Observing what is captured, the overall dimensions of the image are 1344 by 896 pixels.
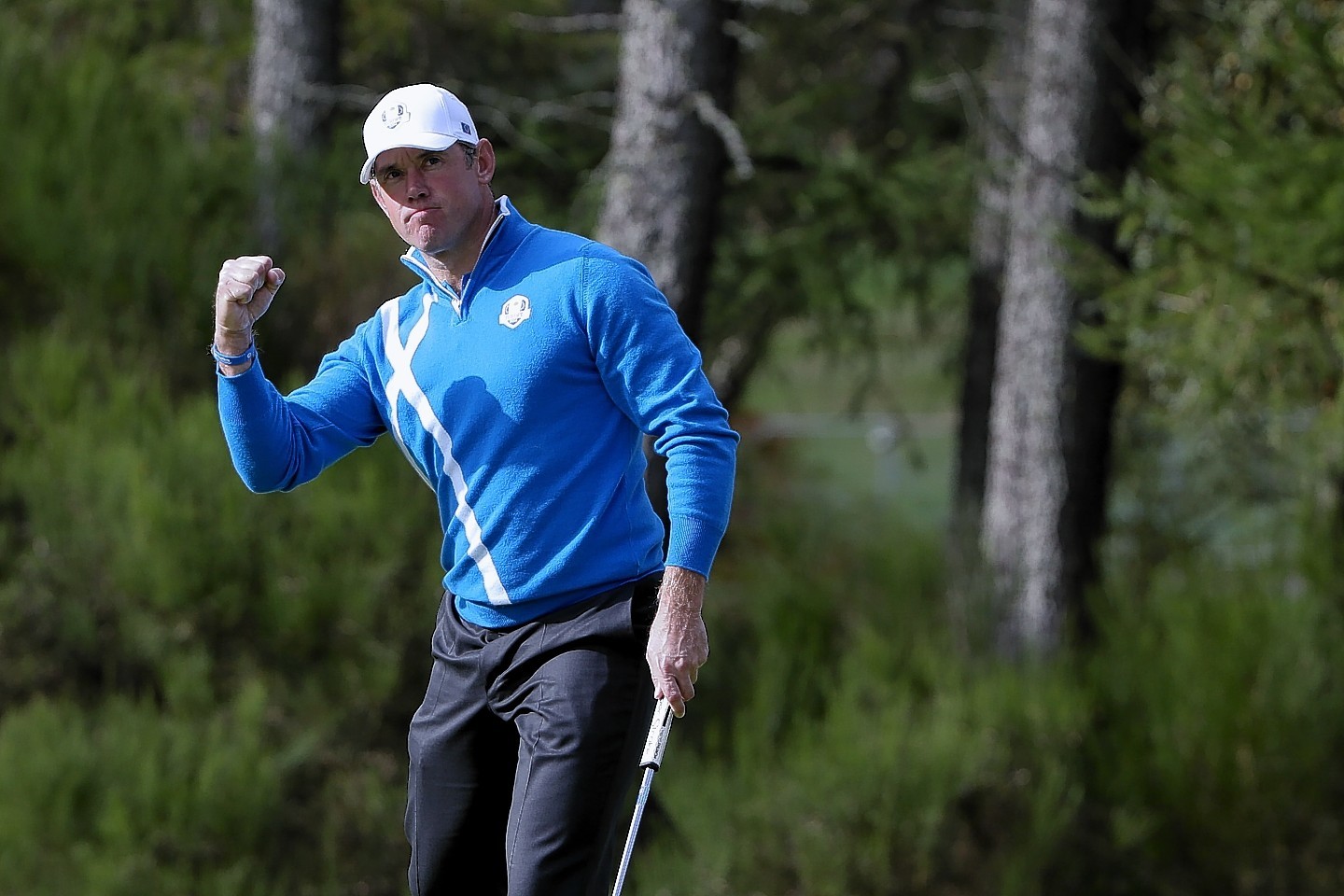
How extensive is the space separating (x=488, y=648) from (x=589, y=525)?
373 millimetres

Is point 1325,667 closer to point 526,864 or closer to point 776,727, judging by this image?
point 776,727

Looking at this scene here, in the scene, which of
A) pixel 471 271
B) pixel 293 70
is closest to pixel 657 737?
pixel 471 271

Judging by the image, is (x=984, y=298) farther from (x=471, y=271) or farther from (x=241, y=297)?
(x=241, y=297)

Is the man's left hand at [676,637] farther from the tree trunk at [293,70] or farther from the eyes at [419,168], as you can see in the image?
the tree trunk at [293,70]

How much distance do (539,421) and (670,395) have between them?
30 cm

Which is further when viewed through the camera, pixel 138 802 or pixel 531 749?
pixel 138 802

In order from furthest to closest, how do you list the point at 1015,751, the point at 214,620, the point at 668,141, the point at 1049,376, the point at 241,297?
the point at 1049,376
the point at 1015,751
the point at 214,620
the point at 668,141
the point at 241,297

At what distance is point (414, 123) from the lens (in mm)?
3465

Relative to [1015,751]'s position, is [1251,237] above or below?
above

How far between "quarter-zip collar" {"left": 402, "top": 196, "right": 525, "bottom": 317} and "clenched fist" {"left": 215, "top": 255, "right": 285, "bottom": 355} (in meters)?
0.34

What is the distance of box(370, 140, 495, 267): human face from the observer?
3.53 m

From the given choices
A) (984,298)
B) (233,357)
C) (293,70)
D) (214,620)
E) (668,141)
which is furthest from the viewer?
(984,298)

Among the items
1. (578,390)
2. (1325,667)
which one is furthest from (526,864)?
(1325,667)

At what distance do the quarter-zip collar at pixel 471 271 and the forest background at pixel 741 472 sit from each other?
4.05 metres
